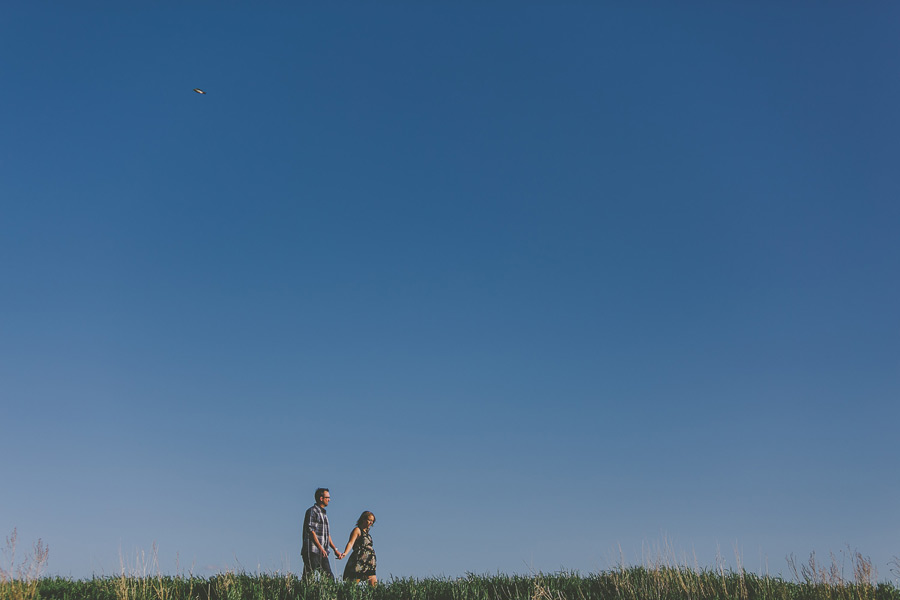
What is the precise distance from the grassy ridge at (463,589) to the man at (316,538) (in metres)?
0.50

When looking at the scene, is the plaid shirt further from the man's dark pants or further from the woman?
the woman

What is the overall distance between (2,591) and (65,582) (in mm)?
5163

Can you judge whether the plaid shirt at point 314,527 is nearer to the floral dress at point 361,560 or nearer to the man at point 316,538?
the man at point 316,538

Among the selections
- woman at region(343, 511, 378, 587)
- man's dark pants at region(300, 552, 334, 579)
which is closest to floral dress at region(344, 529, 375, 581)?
woman at region(343, 511, 378, 587)

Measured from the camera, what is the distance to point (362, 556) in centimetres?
1316

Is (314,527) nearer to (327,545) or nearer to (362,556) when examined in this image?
(327,545)

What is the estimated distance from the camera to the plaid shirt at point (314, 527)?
12.8 meters

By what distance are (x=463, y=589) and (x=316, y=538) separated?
3009 millimetres

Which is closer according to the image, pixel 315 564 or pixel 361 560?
pixel 315 564

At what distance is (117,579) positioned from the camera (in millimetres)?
12875

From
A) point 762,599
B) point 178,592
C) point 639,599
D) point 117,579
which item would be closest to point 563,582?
point 639,599

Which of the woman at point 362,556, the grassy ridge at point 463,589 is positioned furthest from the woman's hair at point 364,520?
the grassy ridge at point 463,589

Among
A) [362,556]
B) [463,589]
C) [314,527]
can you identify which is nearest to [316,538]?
[314,527]

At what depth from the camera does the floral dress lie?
13.1 meters
